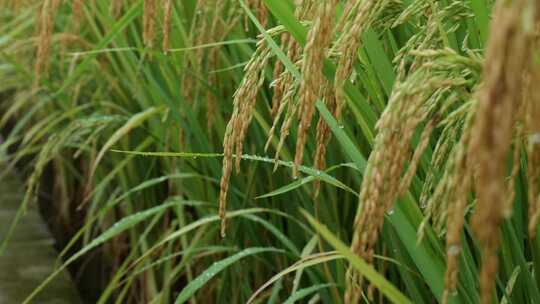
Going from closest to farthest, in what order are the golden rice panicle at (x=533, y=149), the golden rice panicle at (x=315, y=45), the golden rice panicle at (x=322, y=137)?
the golden rice panicle at (x=533, y=149), the golden rice panicle at (x=315, y=45), the golden rice panicle at (x=322, y=137)

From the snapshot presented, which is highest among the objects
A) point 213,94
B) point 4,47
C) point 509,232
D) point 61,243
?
point 4,47

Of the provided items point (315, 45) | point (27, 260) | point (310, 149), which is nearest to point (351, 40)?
point (315, 45)

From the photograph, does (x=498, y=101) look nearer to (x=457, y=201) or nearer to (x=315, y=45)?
(x=457, y=201)

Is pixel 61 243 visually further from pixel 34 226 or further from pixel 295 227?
pixel 295 227

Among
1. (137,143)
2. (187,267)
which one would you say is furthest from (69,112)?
(187,267)

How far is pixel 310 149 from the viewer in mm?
1513

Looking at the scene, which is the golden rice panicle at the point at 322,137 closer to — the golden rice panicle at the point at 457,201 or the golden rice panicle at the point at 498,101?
the golden rice panicle at the point at 457,201

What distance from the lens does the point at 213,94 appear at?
1756 mm

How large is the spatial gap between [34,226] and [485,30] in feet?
7.43

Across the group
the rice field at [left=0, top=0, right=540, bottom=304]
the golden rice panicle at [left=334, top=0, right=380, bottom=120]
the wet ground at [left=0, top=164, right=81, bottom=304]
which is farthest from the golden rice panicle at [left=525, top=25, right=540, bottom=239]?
the wet ground at [left=0, top=164, right=81, bottom=304]

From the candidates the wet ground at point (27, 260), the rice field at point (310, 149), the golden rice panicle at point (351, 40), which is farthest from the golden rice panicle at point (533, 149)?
the wet ground at point (27, 260)

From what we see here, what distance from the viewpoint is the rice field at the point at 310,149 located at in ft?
2.23

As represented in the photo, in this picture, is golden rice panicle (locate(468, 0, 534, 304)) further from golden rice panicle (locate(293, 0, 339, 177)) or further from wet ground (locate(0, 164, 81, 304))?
wet ground (locate(0, 164, 81, 304))

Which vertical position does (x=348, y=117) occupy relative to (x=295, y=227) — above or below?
above
